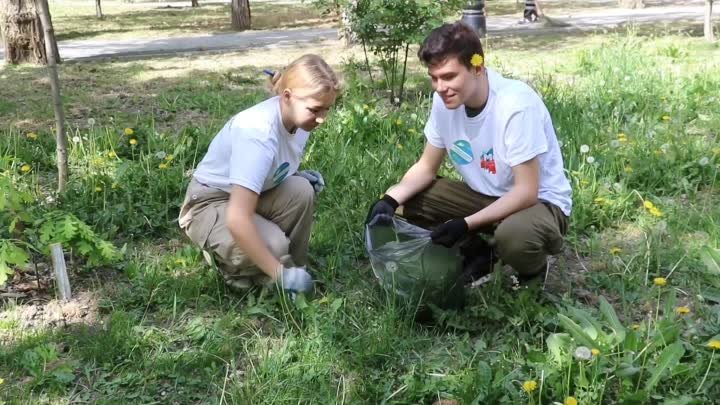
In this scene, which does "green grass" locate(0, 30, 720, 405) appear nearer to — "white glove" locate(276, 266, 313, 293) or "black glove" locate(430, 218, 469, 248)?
"white glove" locate(276, 266, 313, 293)

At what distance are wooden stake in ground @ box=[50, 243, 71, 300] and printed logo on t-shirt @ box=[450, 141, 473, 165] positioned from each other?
1.56 m

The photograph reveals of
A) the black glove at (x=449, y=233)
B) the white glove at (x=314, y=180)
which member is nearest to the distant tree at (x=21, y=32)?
the white glove at (x=314, y=180)

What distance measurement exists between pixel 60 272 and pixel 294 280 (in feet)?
3.03

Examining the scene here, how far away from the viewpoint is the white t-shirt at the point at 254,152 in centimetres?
281

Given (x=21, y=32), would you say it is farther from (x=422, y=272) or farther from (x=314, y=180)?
(x=422, y=272)

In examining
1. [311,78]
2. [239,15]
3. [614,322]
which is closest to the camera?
[614,322]

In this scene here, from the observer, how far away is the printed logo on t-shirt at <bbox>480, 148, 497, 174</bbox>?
3016 mm

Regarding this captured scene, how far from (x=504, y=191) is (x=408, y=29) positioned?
273cm

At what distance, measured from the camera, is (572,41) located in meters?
9.57

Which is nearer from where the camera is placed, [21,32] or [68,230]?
[68,230]

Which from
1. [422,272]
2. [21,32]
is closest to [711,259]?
[422,272]

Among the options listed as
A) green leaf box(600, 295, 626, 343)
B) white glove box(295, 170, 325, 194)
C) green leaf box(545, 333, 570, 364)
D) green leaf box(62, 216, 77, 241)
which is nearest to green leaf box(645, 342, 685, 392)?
green leaf box(600, 295, 626, 343)

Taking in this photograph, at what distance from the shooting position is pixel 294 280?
9.41 feet

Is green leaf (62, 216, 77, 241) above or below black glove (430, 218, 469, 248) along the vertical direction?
above
